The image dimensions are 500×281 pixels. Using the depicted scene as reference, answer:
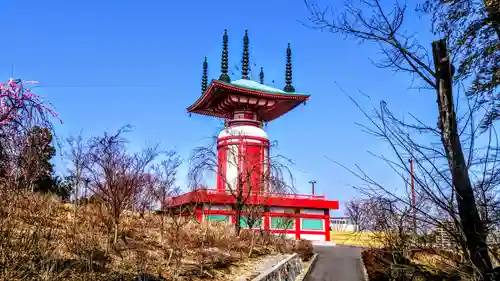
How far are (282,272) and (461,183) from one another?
32.7 ft

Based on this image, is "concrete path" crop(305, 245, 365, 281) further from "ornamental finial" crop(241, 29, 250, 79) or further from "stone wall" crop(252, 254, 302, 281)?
"ornamental finial" crop(241, 29, 250, 79)

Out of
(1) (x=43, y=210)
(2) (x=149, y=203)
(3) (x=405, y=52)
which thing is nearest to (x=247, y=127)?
(2) (x=149, y=203)

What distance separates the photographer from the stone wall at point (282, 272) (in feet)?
31.6

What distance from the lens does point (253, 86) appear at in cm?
3231

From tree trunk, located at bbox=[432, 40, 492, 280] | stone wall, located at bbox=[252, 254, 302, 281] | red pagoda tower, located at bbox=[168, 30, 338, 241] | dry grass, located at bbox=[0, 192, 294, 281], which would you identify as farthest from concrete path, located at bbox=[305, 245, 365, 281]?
tree trunk, located at bbox=[432, 40, 492, 280]

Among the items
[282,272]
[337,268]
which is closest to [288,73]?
[337,268]

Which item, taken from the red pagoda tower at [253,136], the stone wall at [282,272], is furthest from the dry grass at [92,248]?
the red pagoda tower at [253,136]

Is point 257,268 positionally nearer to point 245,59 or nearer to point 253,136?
point 253,136

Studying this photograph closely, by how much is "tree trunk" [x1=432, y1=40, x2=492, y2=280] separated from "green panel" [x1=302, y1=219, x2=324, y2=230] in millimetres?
28240

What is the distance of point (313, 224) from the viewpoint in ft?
100

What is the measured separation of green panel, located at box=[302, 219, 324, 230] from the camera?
30.3 m

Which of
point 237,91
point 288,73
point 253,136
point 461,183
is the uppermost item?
point 288,73

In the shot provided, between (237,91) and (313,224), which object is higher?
(237,91)

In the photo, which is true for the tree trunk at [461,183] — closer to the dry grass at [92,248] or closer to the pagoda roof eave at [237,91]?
the dry grass at [92,248]
